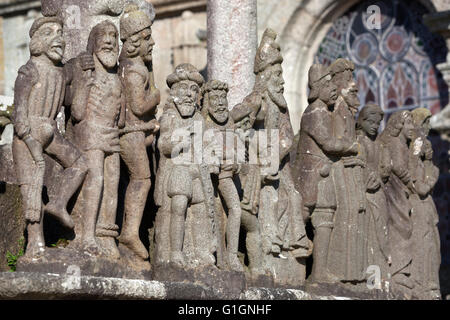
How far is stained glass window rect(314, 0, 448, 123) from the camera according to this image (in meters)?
16.2

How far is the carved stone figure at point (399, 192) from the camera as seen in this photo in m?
12.3

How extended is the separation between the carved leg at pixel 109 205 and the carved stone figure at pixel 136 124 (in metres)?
0.20

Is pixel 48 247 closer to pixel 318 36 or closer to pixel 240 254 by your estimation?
pixel 240 254

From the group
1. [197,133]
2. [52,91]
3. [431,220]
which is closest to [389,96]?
[431,220]

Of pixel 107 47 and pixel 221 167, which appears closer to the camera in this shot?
pixel 107 47

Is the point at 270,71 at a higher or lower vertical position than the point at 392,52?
lower

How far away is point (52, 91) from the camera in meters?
9.58

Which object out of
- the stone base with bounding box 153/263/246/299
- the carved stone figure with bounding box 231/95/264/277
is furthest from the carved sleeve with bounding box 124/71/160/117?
the stone base with bounding box 153/263/246/299

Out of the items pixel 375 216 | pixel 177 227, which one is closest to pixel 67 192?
pixel 177 227

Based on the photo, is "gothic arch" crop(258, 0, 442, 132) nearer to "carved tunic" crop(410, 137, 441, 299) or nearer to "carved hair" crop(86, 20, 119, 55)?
"carved tunic" crop(410, 137, 441, 299)

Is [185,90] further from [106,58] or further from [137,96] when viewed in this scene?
[106,58]

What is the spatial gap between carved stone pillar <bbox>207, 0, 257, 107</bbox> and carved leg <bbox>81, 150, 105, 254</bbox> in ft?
9.08

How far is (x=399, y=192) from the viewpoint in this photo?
1244 cm

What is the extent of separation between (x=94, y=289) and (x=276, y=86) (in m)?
2.90
